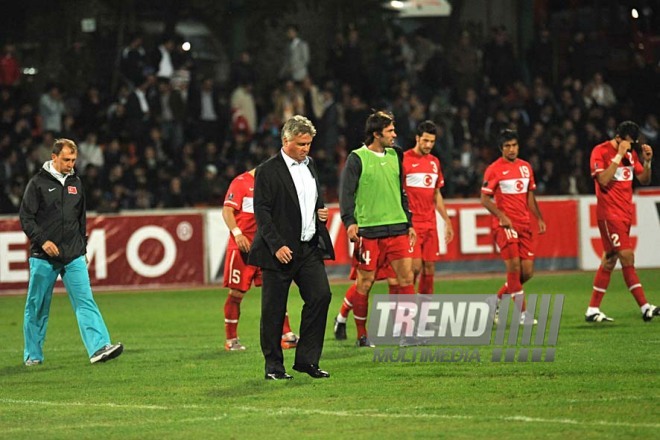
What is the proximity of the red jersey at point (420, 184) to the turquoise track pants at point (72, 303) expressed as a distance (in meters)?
3.96

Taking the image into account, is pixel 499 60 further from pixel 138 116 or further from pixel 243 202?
pixel 243 202

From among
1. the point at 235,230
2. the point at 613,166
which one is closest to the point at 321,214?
the point at 235,230

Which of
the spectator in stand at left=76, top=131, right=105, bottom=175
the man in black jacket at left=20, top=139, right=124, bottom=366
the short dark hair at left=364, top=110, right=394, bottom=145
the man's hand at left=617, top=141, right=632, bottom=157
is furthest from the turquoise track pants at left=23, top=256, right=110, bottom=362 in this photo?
the spectator in stand at left=76, top=131, right=105, bottom=175

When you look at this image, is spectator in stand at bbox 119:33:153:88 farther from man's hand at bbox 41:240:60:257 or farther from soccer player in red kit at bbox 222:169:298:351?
man's hand at bbox 41:240:60:257

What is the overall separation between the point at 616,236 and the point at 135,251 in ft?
32.2

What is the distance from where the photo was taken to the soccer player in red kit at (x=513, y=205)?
1512 cm

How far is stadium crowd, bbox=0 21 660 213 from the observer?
24.8 m

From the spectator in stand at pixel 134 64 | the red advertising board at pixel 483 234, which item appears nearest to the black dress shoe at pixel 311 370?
the red advertising board at pixel 483 234

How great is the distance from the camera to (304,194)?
10555 millimetres

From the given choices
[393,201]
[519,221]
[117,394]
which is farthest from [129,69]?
[117,394]

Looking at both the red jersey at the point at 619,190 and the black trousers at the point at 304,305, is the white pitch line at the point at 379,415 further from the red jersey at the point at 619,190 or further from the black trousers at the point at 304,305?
the red jersey at the point at 619,190

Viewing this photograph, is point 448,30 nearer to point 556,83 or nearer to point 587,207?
point 556,83

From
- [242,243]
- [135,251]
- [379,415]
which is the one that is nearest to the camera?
[379,415]

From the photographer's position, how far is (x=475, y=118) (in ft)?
90.7
